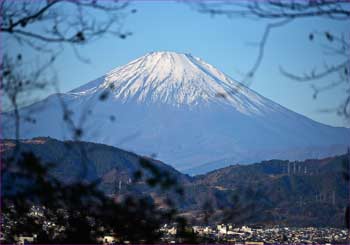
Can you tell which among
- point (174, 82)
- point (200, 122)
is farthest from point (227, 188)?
point (200, 122)

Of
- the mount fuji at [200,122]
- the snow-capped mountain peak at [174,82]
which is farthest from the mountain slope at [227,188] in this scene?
the mount fuji at [200,122]

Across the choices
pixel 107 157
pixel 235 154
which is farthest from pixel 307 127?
pixel 107 157

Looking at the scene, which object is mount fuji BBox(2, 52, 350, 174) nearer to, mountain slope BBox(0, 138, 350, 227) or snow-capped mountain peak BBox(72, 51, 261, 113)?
snow-capped mountain peak BBox(72, 51, 261, 113)

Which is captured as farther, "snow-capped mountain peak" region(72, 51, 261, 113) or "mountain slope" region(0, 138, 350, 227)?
"snow-capped mountain peak" region(72, 51, 261, 113)

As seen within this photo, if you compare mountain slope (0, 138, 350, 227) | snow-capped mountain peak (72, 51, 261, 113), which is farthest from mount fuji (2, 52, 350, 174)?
mountain slope (0, 138, 350, 227)

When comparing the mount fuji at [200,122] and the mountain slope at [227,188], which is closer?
the mountain slope at [227,188]

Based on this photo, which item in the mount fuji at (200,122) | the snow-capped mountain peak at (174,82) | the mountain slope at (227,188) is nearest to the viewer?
the mountain slope at (227,188)

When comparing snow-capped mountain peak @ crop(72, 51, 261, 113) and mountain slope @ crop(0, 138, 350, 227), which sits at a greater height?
snow-capped mountain peak @ crop(72, 51, 261, 113)

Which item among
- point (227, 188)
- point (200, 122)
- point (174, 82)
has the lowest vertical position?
point (227, 188)

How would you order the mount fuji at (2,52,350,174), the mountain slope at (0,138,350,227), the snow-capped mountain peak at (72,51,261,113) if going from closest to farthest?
the mountain slope at (0,138,350,227) < the snow-capped mountain peak at (72,51,261,113) < the mount fuji at (2,52,350,174)

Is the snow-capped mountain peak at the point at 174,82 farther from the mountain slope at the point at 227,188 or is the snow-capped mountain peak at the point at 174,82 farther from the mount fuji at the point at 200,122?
the mountain slope at the point at 227,188

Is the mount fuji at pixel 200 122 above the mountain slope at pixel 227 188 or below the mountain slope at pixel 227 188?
above

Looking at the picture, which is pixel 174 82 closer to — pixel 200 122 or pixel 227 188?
pixel 200 122
